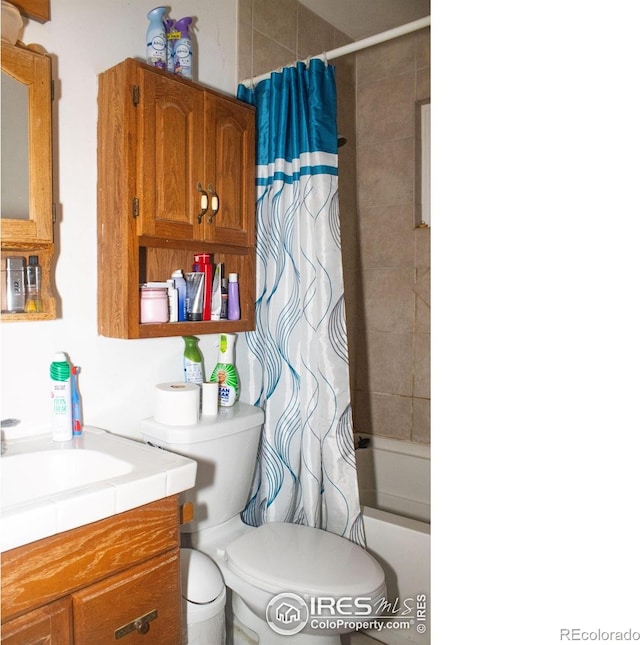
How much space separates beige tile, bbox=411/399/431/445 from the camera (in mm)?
2375

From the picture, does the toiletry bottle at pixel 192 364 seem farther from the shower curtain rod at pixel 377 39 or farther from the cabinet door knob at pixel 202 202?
the shower curtain rod at pixel 377 39

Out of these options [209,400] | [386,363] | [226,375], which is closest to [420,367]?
[386,363]

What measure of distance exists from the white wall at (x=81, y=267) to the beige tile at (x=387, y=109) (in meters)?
1.15

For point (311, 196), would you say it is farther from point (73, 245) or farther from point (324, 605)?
point (324, 605)

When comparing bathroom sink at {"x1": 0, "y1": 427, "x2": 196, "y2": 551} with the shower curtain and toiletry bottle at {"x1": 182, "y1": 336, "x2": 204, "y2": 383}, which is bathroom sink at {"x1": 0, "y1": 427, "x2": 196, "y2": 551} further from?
the shower curtain

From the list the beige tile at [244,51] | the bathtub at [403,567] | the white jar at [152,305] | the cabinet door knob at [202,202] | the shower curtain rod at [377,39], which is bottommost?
the bathtub at [403,567]

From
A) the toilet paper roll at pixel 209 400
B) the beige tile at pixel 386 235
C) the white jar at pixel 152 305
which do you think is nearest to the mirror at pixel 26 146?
the white jar at pixel 152 305

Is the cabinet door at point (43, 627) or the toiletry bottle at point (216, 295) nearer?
the cabinet door at point (43, 627)

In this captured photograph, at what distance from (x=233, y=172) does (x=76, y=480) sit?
1.04 m

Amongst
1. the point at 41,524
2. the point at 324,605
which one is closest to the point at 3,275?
the point at 41,524

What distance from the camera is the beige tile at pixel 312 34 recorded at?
2215 millimetres

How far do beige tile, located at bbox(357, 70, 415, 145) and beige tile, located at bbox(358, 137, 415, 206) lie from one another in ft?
0.15

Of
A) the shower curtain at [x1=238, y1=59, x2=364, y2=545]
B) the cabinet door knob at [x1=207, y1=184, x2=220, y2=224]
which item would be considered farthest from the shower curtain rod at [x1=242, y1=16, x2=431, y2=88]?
the cabinet door knob at [x1=207, y1=184, x2=220, y2=224]
